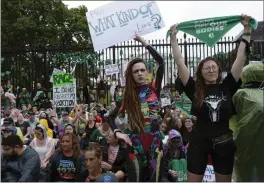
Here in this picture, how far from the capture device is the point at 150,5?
5926 millimetres

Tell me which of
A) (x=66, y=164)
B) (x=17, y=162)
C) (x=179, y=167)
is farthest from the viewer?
(x=179, y=167)

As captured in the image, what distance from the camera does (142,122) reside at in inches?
147

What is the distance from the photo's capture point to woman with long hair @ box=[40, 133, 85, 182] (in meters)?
5.34

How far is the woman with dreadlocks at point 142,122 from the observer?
3662mm

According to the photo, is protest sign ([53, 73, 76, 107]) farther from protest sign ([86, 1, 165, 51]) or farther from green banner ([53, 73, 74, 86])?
protest sign ([86, 1, 165, 51])

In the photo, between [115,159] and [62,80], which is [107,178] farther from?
[62,80]

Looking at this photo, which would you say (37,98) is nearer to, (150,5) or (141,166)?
(150,5)

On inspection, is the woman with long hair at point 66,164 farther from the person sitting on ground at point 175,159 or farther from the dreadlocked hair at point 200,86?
the dreadlocked hair at point 200,86

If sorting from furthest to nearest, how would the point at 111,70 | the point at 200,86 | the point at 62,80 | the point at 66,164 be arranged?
the point at 111,70, the point at 62,80, the point at 66,164, the point at 200,86

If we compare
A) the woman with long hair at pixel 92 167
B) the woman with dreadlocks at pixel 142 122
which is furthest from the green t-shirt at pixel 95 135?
the woman with dreadlocks at pixel 142 122

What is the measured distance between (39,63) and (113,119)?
1325cm

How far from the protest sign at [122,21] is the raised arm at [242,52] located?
7.20 ft

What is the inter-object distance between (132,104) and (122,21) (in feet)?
7.60

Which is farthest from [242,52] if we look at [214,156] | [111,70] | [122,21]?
[111,70]
